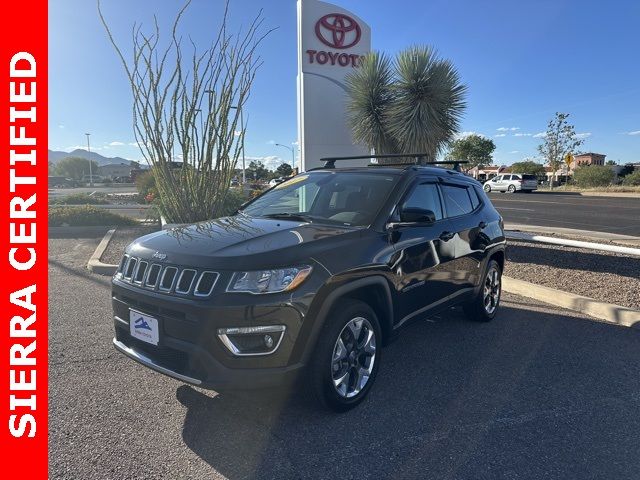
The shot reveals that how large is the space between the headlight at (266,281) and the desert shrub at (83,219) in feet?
34.1

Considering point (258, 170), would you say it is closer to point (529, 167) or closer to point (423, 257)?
point (529, 167)

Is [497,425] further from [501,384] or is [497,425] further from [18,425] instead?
[18,425]

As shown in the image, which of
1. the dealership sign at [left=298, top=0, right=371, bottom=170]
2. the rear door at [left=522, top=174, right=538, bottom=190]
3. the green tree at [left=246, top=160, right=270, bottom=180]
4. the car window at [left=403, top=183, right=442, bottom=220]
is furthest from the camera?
the green tree at [left=246, top=160, right=270, bottom=180]

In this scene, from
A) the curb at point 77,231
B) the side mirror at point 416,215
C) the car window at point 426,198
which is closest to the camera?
the side mirror at point 416,215

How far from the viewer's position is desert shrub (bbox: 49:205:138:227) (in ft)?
39.3

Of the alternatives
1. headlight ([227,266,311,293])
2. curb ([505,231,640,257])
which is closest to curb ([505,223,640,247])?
curb ([505,231,640,257])

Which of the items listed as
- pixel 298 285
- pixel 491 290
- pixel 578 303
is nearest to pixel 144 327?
pixel 298 285

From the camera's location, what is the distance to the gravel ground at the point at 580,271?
596 centimetres

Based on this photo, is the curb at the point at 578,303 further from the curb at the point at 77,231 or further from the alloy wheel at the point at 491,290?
the curb at the point at 77,231

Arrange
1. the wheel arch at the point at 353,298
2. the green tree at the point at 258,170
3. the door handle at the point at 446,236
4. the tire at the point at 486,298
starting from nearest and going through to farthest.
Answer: the wheel arch at the point at 353,298, the door handle at the point at 446,236, the tire at the point at 486,298, the green tree at the point at 258,170

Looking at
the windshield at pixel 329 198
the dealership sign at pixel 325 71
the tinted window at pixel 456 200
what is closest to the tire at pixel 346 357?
the windshield at pixel 329 198

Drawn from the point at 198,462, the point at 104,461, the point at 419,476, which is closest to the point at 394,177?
the point at 419,476

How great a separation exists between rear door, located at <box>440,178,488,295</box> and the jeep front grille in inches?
98.9

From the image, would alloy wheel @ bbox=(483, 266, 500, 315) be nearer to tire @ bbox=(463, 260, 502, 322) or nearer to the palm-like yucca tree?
tire @ bbox=(463, 260, 502, 322)
